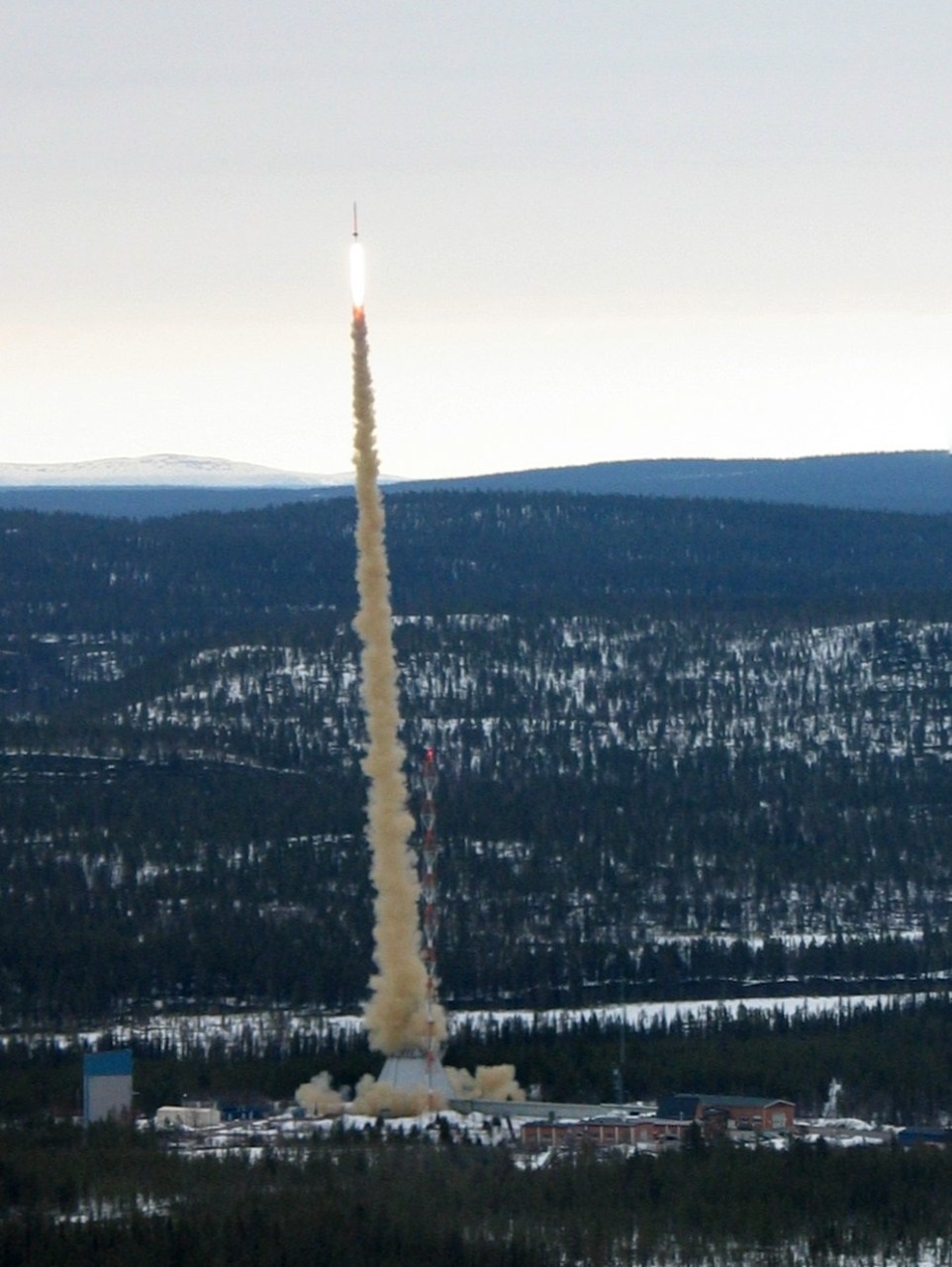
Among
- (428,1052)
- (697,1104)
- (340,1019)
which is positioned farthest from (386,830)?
(340,1019)

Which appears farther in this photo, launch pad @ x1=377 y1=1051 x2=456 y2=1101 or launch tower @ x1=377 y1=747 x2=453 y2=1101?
launch pad @ x1=377 y1=1051 x2=456 y2=1101

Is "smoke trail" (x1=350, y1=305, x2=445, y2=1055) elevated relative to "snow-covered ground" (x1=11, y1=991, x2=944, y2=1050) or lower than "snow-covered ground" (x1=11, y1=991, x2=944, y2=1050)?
elevated

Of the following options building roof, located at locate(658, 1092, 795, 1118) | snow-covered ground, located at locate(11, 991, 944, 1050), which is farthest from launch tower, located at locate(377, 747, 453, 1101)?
snow-covered ground, located at locate(11, 991, 944, 1050)

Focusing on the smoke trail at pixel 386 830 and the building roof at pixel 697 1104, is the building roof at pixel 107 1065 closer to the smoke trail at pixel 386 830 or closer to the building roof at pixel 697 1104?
the smoke trail at pixel 386 830

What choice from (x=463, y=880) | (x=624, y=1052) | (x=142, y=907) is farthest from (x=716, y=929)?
(x=624, y=1052)

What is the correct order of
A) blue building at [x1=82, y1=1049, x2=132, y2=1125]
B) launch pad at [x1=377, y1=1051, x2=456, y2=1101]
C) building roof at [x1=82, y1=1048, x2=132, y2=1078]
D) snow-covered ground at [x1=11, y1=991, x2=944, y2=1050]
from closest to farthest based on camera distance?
launch pad at [x1=377, y1=1051, x2=456, y2=1101]
blue building at [x1=82, y1=1049, x2=132, y2=1125]
building roof at [x1=82, y1=1048, x2=132, y2=1078]
snow-covered ground at [x1=11, y1=991, x2=944, y2=1050]

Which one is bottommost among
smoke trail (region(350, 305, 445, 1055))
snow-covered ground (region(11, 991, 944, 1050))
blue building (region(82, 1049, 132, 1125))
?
snow-covered ground (region(11, 991, 944, 1050))

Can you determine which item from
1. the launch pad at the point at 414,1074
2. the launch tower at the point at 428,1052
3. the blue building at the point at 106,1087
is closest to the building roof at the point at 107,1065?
the blue building at the point at 106,1087

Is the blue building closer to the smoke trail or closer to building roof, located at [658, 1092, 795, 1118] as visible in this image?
the smoke trail

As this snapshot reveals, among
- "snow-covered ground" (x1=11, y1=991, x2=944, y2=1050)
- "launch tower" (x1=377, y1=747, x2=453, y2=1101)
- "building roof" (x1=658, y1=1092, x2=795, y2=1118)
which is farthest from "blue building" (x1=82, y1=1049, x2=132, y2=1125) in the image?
"snow-covered ground" (x1=11, y1=991, x2=944, y2=1050)

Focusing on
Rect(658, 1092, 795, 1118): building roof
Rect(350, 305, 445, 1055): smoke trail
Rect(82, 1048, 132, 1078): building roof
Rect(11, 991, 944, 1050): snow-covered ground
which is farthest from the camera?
Rect(11, 991, 944, 1050): snow-covered ground
